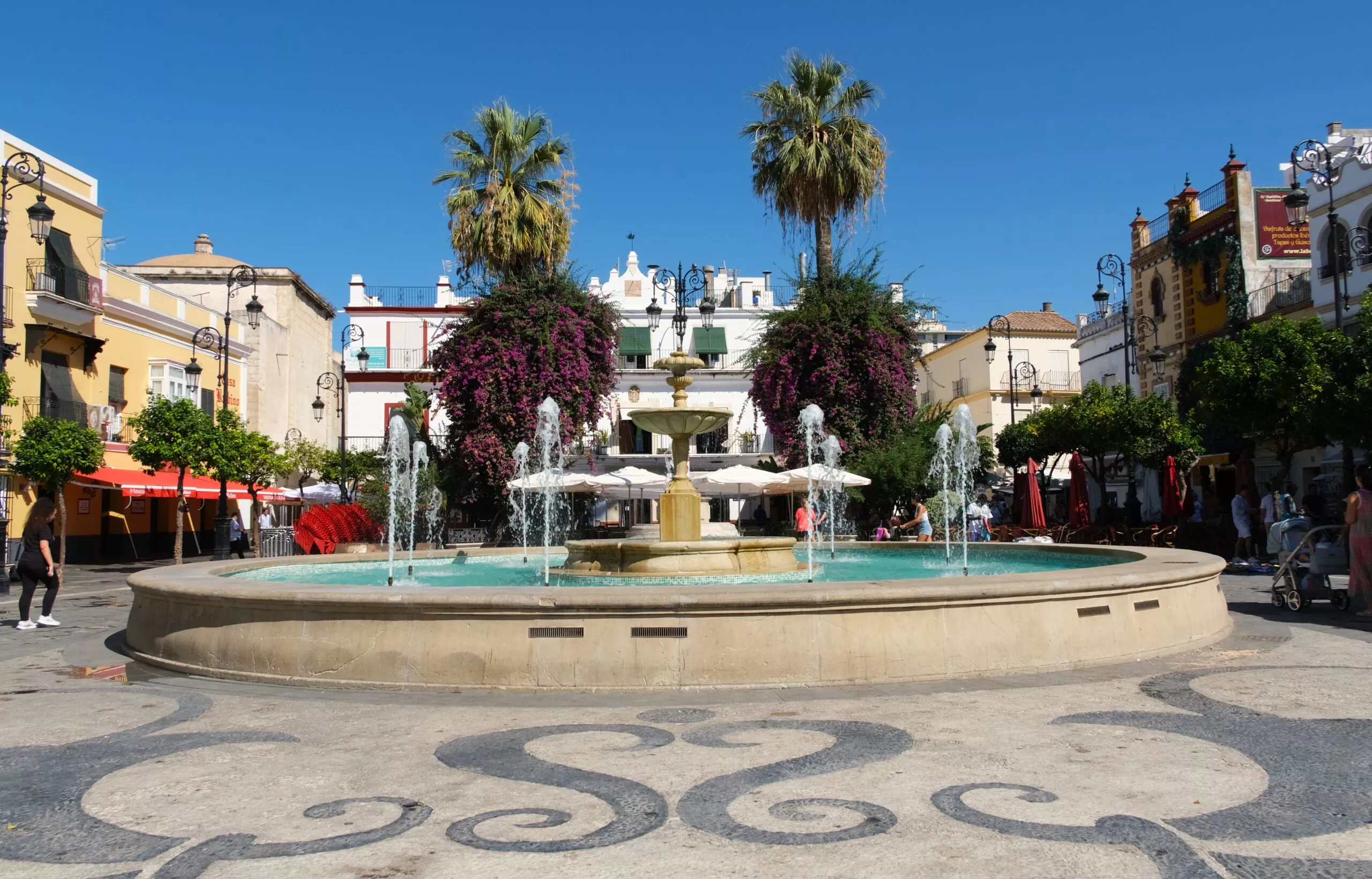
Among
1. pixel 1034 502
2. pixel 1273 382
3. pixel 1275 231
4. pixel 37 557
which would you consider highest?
pixel 1275 231

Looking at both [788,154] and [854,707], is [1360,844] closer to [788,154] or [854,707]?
[854,707]

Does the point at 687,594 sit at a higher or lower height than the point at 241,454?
lower

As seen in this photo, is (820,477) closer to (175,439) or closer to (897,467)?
(897,467)

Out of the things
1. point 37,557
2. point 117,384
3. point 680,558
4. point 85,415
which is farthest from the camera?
point 117,384

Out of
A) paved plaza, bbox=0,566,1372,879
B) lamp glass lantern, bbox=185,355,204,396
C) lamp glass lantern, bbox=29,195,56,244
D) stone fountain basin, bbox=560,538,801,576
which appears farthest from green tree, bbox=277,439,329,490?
paved plaza, bbox=0,566,1372,879

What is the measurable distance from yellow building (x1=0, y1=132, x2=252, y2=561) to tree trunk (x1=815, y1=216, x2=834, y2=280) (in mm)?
18508

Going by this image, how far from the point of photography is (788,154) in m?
25.5

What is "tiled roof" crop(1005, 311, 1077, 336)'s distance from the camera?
5475 cm

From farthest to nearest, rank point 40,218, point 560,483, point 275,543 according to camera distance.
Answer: point 560,483
point 275,543
point 40,218

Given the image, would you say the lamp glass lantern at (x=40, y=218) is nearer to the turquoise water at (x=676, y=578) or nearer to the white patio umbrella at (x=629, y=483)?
the turquoise water at (x=676, y=578)

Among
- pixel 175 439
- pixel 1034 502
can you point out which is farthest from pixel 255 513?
pixel 1034 502

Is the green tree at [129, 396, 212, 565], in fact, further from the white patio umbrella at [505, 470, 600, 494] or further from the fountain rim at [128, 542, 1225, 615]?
the fountain rim at [128, 542, 1225, 615]

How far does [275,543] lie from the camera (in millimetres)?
22609

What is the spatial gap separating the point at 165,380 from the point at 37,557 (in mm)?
22633
